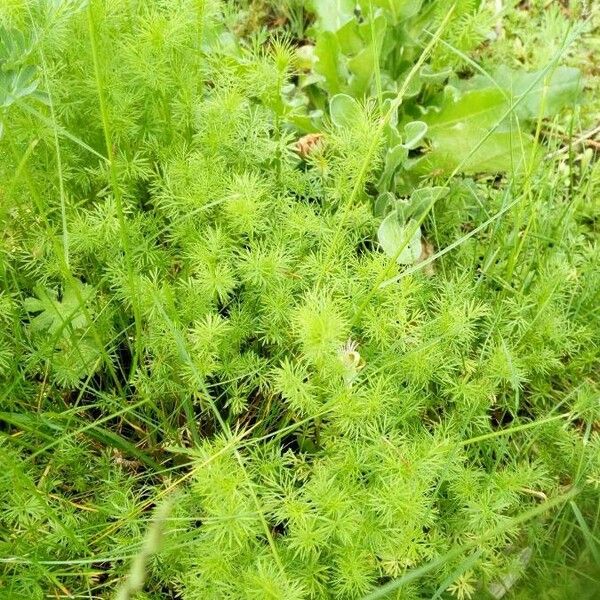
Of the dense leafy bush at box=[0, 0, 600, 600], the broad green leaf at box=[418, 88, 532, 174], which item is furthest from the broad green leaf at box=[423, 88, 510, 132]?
Result: the dense leafy bush at box=[0, 0, 600, 600]

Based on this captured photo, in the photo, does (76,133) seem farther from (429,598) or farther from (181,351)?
(429,598)

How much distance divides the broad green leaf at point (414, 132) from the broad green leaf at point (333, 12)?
434mm

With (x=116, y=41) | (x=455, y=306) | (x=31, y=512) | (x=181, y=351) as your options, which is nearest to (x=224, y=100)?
(x=116, y=41)

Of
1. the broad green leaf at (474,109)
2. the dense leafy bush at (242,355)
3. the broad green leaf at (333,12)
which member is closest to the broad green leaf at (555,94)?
the broad green leaf at (474,109)

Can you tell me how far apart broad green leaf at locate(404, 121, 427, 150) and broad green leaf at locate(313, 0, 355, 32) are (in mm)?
434

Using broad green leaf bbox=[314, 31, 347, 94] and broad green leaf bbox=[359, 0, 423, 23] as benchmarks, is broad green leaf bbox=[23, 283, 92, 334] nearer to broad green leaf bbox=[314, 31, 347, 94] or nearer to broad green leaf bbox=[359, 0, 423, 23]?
broad green leaf bbox=[314, 31, 347, 94]

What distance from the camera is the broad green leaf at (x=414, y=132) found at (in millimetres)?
1796

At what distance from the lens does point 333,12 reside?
212 cm

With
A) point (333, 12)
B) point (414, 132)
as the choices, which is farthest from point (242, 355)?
point (333, 12)

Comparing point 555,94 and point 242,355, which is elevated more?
point 555,94

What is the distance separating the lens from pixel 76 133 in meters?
1.51

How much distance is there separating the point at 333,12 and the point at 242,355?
45.4 inches

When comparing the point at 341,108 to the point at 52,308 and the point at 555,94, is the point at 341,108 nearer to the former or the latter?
the point at 555,94

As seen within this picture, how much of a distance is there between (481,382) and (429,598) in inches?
16.8
